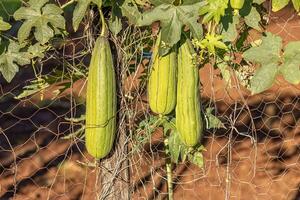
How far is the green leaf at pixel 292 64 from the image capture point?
2072mm

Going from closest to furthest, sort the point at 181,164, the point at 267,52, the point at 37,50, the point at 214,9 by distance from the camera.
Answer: the point at 214,9 → the point at 267,52 → the point at 37,50 → the point at 181,164

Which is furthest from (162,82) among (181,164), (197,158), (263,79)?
(181,164)

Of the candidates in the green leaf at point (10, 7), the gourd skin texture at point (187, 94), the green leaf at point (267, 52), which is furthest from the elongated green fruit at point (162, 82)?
the green leaf at point (10, 7)

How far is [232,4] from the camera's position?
6.68 ft

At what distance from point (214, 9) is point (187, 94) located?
319 mm

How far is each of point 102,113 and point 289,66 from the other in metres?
0.64

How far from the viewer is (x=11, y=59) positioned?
2.20 m

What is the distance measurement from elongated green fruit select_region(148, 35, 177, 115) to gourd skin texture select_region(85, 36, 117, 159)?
0.14 metres

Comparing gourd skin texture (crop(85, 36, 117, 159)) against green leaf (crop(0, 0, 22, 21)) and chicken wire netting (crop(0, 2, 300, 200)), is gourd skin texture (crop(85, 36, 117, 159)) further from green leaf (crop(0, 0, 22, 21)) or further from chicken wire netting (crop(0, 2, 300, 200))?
chicken wire netting (crop(0, 2, 300, 200))

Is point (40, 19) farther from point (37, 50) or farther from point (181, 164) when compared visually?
point (181, 164)

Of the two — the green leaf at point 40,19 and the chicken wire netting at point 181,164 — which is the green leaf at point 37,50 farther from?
the chicken wire netting at point 181,164

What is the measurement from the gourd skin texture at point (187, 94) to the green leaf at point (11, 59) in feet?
1.74

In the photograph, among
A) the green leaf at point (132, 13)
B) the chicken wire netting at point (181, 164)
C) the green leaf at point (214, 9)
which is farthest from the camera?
the chicken wire netting at point (181, 164)

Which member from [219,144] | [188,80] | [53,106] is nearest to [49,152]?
[53,106]
